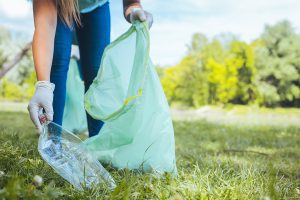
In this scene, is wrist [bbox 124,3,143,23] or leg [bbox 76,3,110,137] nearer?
wrist [bbox 124,3,143,23]

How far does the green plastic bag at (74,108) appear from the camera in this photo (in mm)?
3408

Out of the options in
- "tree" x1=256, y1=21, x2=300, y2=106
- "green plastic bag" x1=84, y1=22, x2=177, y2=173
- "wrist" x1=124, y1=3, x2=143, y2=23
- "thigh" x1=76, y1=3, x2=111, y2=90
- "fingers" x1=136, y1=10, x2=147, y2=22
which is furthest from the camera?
"tree" x1=256, y1=21, x2=300, y2=106

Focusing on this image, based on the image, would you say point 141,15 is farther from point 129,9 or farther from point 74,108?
point 74,108

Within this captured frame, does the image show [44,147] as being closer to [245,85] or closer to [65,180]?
[65,180]

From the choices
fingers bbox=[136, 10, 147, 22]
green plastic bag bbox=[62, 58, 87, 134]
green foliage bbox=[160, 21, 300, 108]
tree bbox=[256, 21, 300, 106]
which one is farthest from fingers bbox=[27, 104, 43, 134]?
tree bbox=[256, 21, 300, 106]

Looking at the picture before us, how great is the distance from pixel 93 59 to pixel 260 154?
1346 millimetres

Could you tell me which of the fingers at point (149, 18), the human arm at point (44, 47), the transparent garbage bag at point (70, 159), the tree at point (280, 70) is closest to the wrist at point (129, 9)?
the fingers at point (149, 18)

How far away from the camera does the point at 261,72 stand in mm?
21938

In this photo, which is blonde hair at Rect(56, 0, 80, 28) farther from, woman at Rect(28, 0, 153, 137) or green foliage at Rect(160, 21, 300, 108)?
green foliage at Rect(160, 21, 300, 108)

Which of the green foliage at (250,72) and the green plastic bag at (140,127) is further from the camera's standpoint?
the green foliage at (250,72)

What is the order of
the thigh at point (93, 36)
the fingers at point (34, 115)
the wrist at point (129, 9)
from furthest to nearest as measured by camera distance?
the thigh at point (93, 36) → the wrist at point (129, 9) → the fingers at point (34, 115)

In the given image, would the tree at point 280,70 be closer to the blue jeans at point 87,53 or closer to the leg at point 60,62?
the blue jeans at point 87,53

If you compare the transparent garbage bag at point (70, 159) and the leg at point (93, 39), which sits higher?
the leg at point (93, 39)

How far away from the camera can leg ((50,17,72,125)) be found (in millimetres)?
1995
